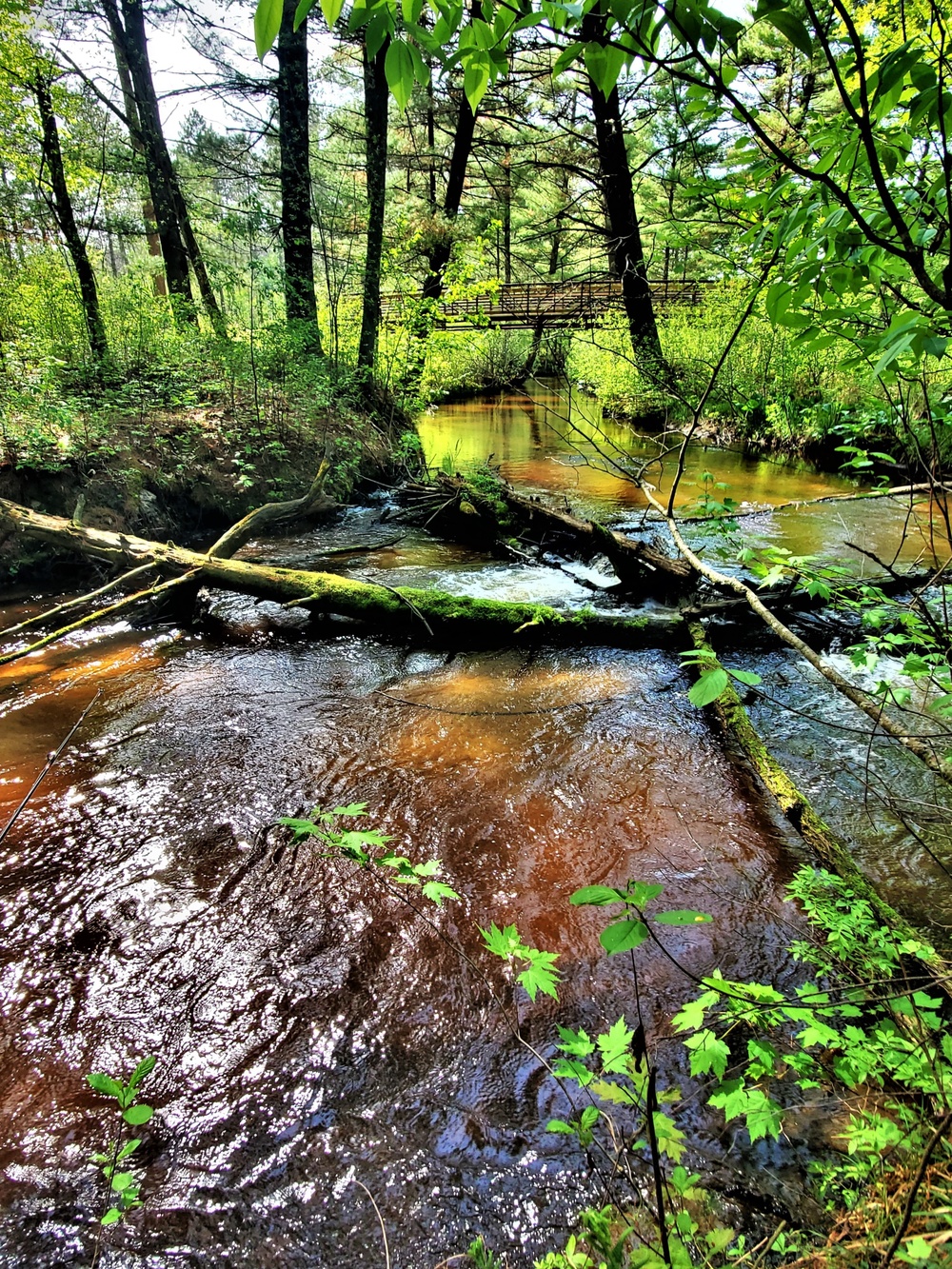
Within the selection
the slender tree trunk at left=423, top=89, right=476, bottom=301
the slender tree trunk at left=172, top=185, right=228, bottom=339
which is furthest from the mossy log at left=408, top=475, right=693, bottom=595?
the slender tree trunk at left=423, top=89, right=476, bottom=301

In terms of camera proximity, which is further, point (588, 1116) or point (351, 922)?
point (351, 922)

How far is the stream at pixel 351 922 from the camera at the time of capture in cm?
202

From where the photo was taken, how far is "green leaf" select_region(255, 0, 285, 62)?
959mm

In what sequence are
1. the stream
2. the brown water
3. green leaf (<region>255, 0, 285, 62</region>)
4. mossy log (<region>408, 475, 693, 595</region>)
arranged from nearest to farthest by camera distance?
green leaf (<region>255, 0, 285, 62</region>) → the stream → the brown water → mossy log (<region>408, 475, 693, 595</region>)

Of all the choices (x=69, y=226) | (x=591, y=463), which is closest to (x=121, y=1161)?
(x=591, y=463)

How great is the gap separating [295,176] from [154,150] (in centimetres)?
247

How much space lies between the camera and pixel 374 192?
10219 millimetres

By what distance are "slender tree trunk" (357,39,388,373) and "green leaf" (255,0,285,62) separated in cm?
1094

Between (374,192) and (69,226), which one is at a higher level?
(374,192)

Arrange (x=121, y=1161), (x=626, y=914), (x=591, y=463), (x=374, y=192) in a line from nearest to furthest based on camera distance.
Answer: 1. (x=626, y=914)
2. (x=121, y=1161)
3. (x=591, y=463)
4. (x=374, y=192)

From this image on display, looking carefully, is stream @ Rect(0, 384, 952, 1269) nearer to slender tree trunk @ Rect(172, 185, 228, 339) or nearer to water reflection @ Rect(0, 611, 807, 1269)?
water reflection @ Rect(0, 611, 807, 1269)

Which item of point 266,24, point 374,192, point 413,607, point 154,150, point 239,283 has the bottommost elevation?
point 413,607

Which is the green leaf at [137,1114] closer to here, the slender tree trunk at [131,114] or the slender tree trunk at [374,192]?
the slender tree trunk at [374,192]

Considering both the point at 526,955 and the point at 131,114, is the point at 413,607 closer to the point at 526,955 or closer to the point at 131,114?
the point at 526,955
